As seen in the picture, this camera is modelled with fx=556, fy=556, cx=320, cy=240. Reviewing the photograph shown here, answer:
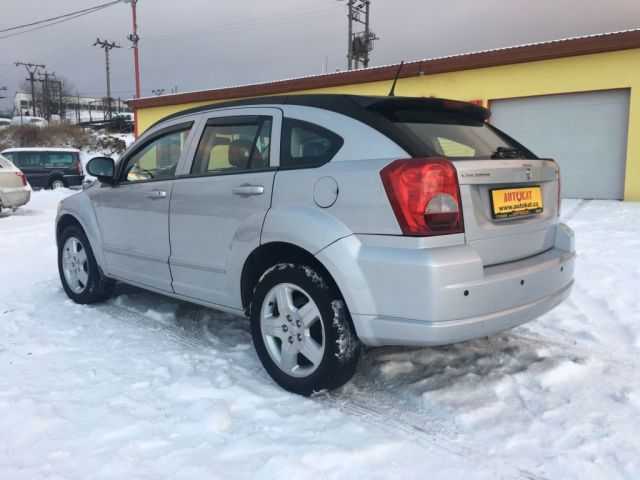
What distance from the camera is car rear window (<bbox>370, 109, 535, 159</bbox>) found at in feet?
9.52

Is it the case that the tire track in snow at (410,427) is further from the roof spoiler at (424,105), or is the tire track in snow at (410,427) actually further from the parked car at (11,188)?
the parked car at (11,188)

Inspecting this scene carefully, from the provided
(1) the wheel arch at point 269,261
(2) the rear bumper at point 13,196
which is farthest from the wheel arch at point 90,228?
(2) the rear bumper at point 13,196

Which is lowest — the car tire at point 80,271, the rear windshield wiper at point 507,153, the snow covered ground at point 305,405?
the snow covered ground at point 305,405

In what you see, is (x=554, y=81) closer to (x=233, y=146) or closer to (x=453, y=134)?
(x=453, y=134)

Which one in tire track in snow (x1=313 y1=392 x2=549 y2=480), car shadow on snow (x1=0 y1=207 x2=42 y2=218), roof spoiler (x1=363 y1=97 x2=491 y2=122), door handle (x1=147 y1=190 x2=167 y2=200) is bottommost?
tire track in snow (x1=313 y1=392 x2=549 y2=480)

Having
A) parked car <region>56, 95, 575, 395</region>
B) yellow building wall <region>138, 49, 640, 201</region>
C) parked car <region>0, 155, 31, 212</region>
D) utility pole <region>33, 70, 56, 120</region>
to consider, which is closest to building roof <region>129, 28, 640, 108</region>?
yellow building wall <region>138, 49, 640, 201</region>

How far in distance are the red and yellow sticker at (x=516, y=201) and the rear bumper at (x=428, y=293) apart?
28cm

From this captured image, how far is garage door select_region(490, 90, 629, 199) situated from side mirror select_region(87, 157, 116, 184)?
963cm

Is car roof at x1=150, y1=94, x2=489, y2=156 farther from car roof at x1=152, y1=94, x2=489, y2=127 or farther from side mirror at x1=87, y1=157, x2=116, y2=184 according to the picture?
side mirror at x1=87, y1=157, x2=116, y2=184

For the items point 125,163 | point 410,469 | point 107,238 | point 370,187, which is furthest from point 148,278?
point 410,469

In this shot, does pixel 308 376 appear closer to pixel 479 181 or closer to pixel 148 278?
pixel 479 181

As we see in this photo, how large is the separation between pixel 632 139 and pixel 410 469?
10.6 meters

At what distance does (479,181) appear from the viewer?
108 inches

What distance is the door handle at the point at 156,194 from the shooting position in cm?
394
